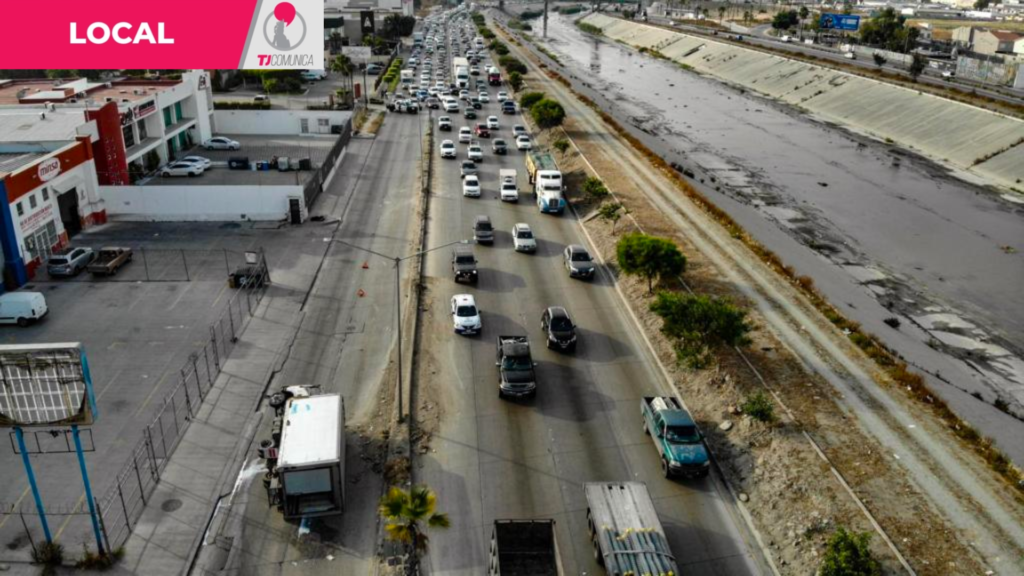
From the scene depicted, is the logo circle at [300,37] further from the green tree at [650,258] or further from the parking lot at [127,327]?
the green tree at [650,258]

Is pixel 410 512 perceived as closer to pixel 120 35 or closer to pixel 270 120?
pixel 120 35

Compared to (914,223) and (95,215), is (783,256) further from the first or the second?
(95,215)

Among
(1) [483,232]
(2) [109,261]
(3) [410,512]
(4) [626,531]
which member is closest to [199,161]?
(2) [109,261]

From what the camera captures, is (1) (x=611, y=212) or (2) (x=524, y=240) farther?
(1) (x=611, y=212)

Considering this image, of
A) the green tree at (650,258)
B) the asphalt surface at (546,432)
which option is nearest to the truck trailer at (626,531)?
the asphalt surface at (546,432)

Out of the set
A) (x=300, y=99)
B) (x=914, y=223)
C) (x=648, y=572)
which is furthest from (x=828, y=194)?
(x=300, y=99)

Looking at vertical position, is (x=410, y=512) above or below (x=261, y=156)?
below
